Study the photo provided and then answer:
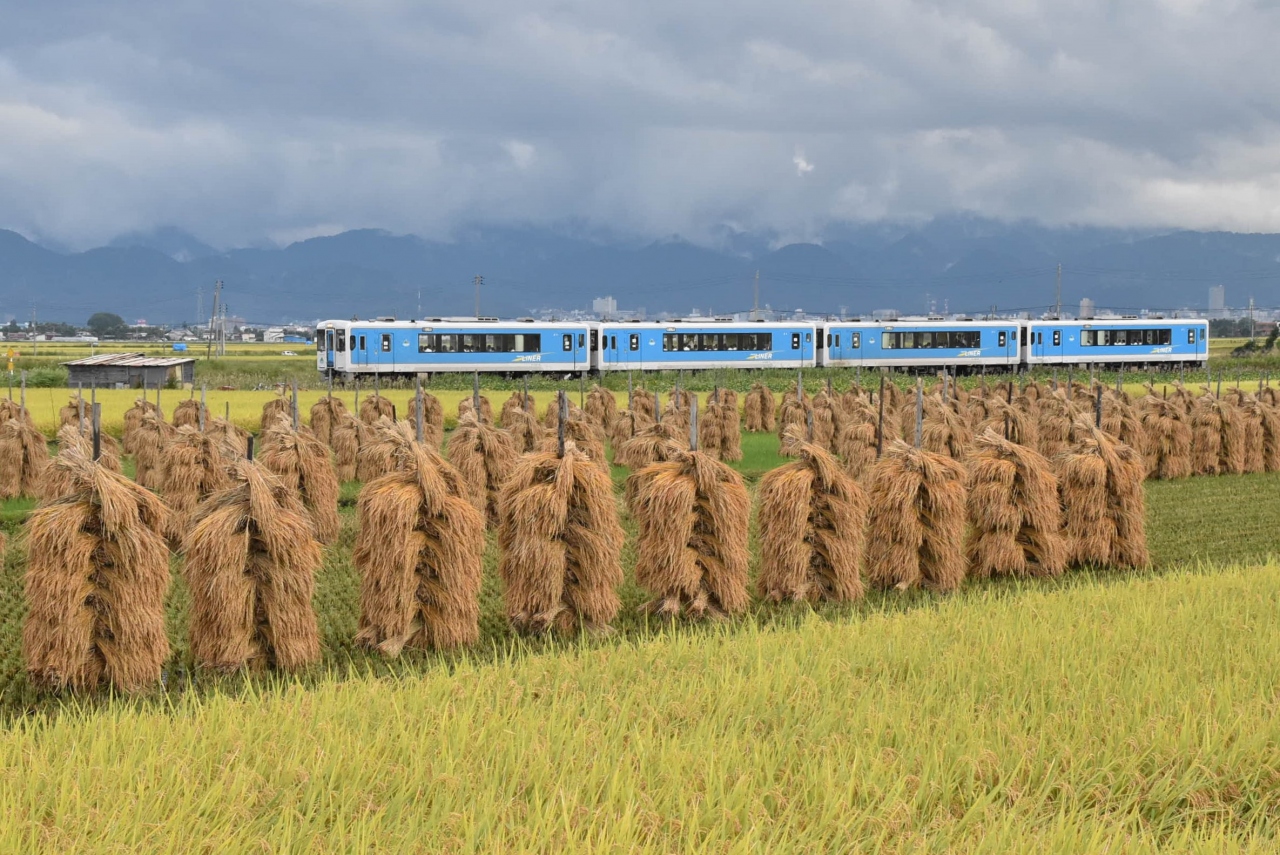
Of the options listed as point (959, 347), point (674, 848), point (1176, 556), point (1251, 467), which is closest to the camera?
point (674, 848)

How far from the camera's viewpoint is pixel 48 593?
1041cm

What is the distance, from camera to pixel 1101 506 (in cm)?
1706

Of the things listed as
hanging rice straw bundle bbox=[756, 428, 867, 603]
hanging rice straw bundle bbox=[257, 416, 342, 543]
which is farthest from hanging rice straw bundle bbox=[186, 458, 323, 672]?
hanging rice straw bundle bbox=[257, 416, 342, 543]

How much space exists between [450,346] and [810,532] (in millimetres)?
43983

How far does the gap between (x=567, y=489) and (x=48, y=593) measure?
205 inches

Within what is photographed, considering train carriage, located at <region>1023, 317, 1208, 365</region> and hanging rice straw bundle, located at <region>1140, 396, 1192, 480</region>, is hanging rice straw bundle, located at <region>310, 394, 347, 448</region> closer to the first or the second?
hanging rice straw bundle, located at <region>1140, 396, 1192, 480</region>

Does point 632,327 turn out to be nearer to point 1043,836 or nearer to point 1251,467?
point 1251,467

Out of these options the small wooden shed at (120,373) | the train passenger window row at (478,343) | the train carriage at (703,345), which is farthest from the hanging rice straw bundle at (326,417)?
the train carriage at (703,345)

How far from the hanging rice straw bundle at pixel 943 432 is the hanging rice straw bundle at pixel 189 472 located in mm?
14782

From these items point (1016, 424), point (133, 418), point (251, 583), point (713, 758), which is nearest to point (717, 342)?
point (1016, 424)

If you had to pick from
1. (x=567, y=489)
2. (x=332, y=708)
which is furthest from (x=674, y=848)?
(x=567, y=489)

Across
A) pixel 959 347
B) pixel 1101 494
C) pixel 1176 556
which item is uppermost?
pixel 959 347

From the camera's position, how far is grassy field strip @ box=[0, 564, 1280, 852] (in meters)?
6.12

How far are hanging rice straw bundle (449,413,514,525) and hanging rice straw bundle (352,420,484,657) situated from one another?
7.52 metres
